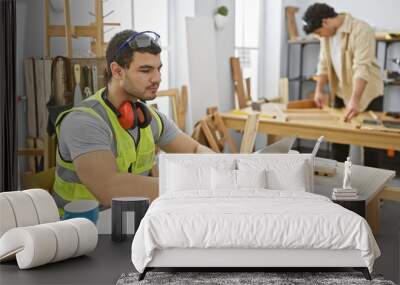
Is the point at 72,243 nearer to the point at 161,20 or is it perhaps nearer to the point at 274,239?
the point at 274,239

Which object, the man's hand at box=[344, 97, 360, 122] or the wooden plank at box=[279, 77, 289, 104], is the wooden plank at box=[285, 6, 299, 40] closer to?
the wooden plank at box=[279, 77, 289, 104]

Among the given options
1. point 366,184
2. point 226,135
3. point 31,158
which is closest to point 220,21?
point 226,135

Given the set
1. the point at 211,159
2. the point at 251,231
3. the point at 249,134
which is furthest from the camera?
the point at 249,134

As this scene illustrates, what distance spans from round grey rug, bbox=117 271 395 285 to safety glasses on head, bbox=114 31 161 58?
1625 millimetres

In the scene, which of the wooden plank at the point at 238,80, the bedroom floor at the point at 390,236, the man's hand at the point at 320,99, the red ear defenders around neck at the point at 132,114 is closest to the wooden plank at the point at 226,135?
the wooden plank at the point at 238,80

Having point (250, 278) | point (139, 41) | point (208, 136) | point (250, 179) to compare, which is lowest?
point (250, 278)

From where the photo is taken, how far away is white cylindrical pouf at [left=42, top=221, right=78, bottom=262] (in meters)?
3.97

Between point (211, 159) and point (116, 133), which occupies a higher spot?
point (116, 133)

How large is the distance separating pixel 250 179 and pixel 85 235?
1.12 meters

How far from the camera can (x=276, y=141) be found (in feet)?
15.6

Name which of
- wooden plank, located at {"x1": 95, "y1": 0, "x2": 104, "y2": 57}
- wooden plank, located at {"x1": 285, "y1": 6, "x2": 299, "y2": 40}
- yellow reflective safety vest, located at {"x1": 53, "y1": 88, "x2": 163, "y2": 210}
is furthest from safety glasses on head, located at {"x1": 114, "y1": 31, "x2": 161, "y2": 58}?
wooden plank, located at {"x1": 285, "y1": 6, "x2": 299, "y2": 40}

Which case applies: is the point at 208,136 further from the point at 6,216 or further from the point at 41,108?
the point at 6,216

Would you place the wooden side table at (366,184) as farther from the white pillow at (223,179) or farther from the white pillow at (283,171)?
the white pillow at (223,179)

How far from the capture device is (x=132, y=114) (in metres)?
4.61
